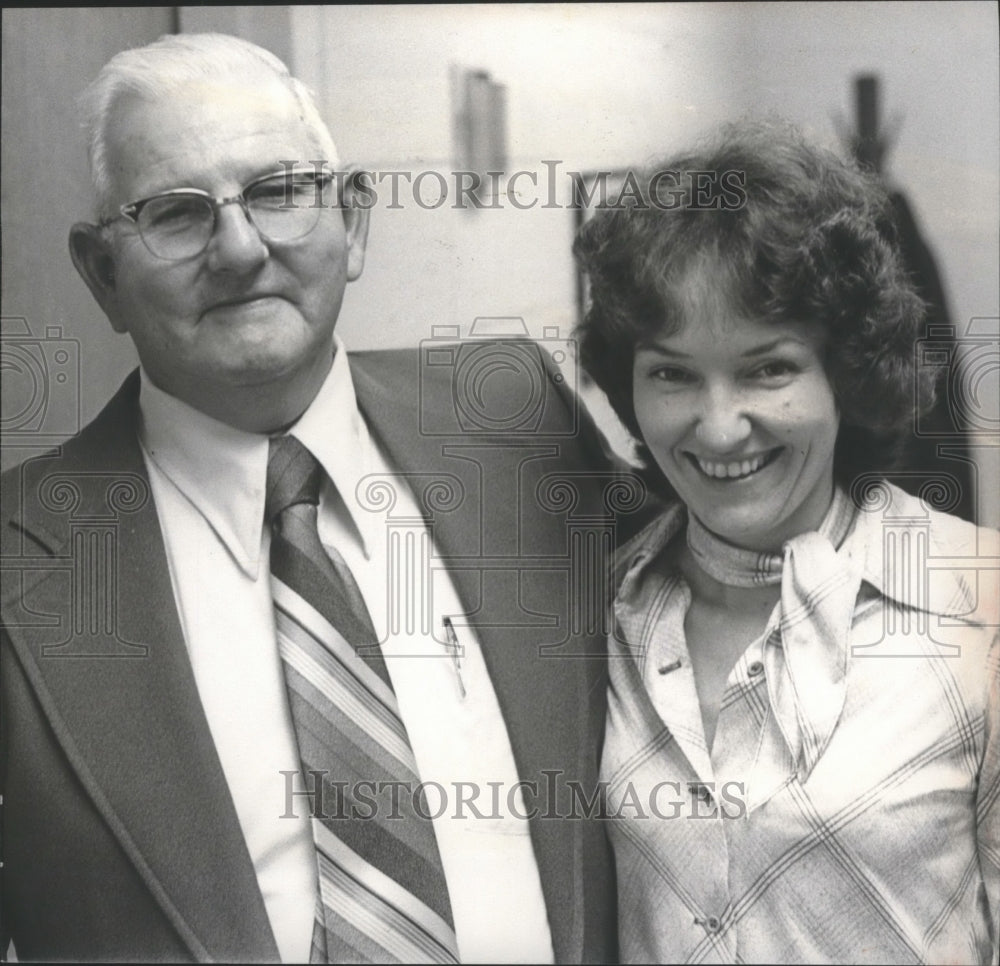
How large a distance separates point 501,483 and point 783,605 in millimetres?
680

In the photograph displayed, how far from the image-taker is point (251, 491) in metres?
3.14

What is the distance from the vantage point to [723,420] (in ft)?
9.75

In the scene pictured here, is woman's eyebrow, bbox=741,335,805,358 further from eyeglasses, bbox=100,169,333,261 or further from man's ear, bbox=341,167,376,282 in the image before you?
eyeglasses, bbox=100,169,333,261

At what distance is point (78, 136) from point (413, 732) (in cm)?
154

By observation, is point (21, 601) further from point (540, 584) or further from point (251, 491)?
point (540, 584)

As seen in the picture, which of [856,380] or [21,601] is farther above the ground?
[856,380]

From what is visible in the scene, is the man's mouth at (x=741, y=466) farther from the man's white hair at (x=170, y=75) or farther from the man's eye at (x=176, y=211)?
the man's eye at (x=176, y=211)

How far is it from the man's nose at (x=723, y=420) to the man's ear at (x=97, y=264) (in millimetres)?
1315

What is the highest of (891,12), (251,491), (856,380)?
(891,12)

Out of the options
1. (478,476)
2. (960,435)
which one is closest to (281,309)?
(478,476)

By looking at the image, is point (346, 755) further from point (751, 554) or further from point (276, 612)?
point (751, 554)

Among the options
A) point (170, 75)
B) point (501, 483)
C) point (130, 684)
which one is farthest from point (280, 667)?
point (170, 75)

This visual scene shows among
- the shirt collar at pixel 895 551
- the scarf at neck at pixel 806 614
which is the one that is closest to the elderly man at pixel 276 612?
the shirt collar at pixel 895 551

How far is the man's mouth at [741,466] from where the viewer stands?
3.01m
